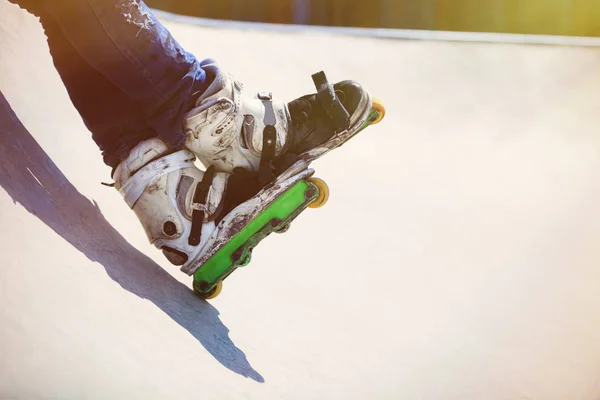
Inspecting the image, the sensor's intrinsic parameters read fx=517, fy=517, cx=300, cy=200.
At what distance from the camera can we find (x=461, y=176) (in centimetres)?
183

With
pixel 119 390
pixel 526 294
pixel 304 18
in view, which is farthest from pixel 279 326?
pixel 304 18

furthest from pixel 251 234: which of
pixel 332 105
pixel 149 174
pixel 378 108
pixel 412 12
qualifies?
pixel 412 12

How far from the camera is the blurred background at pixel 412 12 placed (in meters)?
3.15

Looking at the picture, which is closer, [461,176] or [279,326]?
[279,326]

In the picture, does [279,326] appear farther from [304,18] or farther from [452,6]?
[452,6]

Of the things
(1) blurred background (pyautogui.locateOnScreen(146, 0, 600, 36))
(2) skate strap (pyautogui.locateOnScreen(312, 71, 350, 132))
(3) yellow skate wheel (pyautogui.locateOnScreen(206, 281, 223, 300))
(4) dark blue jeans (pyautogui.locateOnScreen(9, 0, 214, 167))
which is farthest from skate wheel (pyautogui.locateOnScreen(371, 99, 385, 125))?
(1) blurred background (pyautogui.locateOnScreen(146, 0, 600, 36))

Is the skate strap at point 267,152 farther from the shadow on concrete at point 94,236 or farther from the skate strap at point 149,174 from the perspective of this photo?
the shadow on concrete at point 94,236

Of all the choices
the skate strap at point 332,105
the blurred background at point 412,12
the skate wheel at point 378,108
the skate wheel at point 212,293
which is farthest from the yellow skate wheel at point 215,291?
the blurred background at point 412,12

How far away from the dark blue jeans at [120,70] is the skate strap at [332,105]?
30 centimetres

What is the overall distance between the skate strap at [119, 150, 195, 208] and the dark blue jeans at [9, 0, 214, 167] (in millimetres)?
38

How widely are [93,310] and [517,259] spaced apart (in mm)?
1150

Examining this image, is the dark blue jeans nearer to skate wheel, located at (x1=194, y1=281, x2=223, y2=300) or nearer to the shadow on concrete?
the shadow on concrete

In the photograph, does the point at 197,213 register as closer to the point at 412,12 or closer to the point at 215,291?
the point at 215,291

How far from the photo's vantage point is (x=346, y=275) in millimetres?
1418
